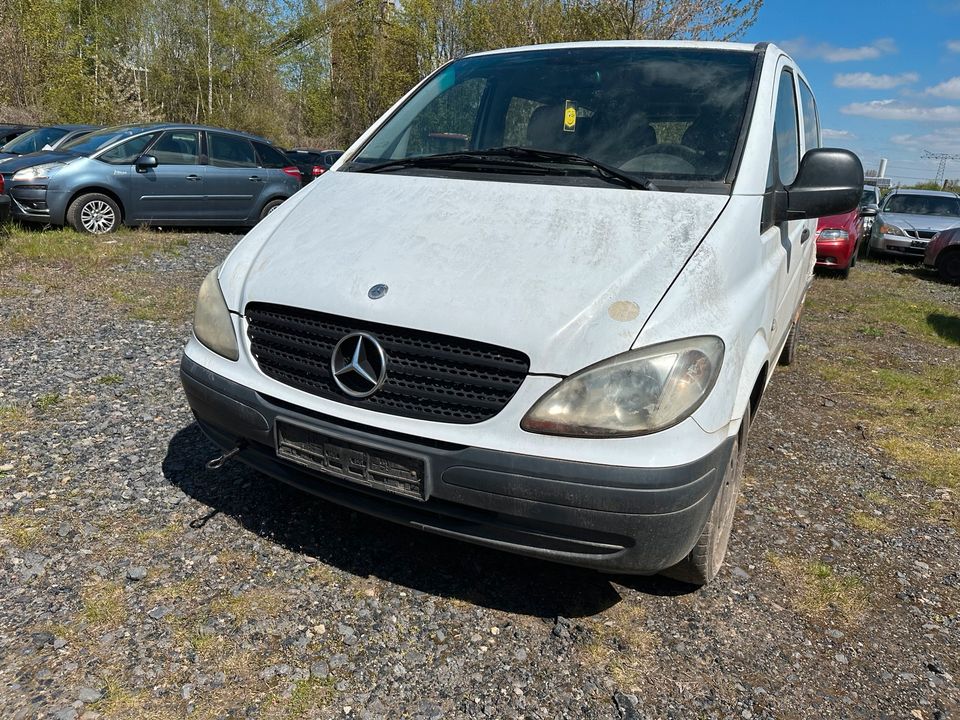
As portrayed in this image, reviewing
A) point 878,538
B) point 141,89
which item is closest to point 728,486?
point 878,538

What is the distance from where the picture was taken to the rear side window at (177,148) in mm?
10484

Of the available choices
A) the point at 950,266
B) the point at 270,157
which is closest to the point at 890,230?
the point at 950,266

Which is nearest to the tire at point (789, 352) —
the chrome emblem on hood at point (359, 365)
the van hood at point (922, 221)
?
the chrome emblem on hood at point (359, 365)

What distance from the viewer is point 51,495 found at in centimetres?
320

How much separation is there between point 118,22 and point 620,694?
30276 mm

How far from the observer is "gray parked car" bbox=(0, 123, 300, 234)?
31.6 ft

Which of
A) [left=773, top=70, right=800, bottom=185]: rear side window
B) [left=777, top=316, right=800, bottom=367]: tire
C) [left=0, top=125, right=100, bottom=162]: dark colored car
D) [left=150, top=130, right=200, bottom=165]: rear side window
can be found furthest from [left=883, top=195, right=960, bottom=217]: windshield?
[left=0, top=125, right=100, bottom=162]: dark colored car

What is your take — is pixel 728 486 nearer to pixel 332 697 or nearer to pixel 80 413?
pixel 332 697

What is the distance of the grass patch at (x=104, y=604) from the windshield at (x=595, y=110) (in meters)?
2.02

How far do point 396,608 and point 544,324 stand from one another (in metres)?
1.17

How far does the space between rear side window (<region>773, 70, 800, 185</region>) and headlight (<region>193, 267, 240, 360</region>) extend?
2.38 m

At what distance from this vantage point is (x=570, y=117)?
3.29 meters

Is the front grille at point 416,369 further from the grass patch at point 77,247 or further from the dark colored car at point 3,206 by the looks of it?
the dark colored car at point 3,206

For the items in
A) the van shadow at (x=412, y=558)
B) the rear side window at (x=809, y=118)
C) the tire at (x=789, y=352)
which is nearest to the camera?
the van shadow at (x=412, y=558)
